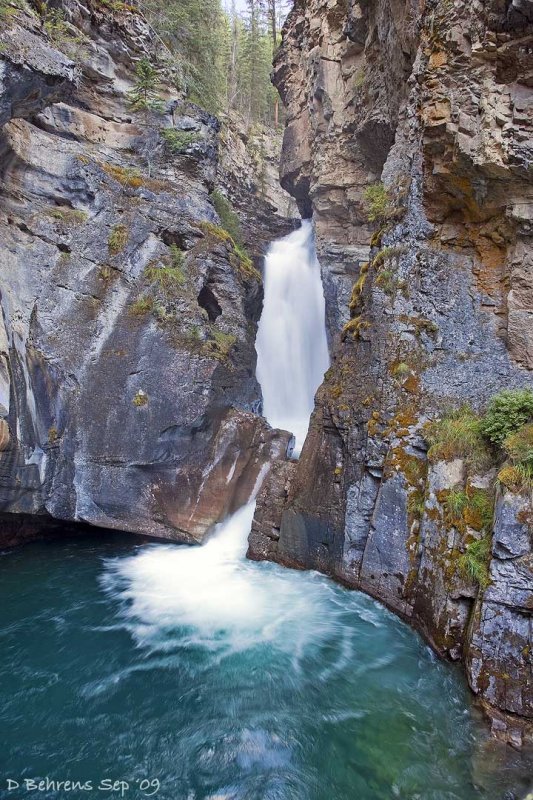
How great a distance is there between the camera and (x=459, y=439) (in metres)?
7.62

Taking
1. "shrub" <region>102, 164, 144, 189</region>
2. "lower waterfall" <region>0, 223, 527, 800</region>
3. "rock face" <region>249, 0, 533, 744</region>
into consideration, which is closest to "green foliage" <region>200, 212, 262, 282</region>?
"shrub" <region>102, 164, 144, 189</region>

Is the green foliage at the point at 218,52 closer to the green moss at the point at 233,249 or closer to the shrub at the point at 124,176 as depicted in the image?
the shrub at the point at 124,176

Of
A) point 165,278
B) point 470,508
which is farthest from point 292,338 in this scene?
point 470,508

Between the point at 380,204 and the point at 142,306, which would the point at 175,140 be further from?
the point at 380,204

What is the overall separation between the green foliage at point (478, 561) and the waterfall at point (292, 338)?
9526mm

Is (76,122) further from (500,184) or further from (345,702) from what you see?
(345,702)

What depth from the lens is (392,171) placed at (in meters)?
10.3

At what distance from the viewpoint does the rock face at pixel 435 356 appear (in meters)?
6.55

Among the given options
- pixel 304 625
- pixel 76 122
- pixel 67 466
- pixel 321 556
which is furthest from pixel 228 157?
pixel 304 625

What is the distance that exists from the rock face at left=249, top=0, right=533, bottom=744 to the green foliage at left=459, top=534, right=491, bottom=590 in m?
0.15

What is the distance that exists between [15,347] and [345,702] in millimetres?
10041

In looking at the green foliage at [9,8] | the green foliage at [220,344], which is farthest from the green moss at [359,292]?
the green foliage at [9,8]

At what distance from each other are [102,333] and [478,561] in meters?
10.0

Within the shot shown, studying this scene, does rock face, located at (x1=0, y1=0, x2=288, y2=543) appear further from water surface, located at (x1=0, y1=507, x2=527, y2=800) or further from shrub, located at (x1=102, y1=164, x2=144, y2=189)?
water surface, located at (x1=0, y1=507, x2=527, y2=800)
